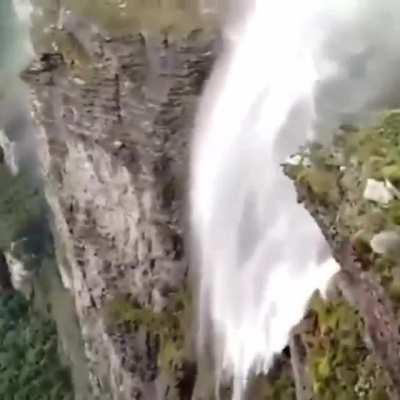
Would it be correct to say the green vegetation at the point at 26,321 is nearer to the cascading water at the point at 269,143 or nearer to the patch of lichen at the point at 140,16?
the cascading water at the point at 269,143

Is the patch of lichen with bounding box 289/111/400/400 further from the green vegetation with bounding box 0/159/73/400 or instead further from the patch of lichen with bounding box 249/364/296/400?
the green vegetation with bounding box 0/159/73/400

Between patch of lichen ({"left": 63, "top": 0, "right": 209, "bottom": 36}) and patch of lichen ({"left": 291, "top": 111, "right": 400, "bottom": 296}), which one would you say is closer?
patch of lichen ({"left": 291, "top": 111, "right": 400, "bottom": 296})

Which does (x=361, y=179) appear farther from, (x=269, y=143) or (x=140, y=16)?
(x=140, y=16)

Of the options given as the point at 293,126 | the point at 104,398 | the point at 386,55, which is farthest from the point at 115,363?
the point at 386,55

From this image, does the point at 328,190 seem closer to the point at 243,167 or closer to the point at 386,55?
the point at 386,55

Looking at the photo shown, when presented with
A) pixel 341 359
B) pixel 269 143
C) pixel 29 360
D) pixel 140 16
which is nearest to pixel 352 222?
pixel 341 359

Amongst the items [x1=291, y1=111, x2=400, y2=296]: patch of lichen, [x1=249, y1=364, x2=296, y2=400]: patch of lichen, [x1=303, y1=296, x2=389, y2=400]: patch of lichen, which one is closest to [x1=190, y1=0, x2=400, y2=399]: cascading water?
[x1=249, y1=364, x2=296, y2=400]: patch of lichen
